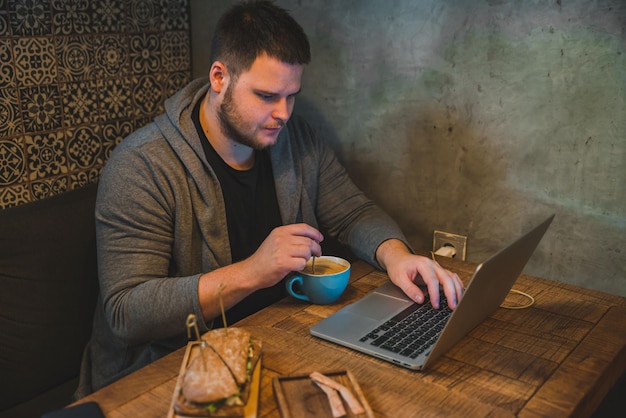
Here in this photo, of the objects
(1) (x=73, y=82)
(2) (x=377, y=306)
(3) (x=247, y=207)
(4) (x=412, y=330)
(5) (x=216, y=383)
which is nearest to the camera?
(5) (x=216, y=383)

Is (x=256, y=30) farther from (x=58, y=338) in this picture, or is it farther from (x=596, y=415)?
(x=596, y=415)

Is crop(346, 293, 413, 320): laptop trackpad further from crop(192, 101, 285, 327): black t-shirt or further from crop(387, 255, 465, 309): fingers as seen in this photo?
crop(192, 101, 285, 327): black t-shirt

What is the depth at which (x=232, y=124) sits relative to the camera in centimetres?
151

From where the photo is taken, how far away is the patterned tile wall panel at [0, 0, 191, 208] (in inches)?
64.4

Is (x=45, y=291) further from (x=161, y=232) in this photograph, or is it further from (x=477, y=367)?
(x=477, y=367)

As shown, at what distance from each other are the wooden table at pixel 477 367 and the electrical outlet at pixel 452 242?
453mm

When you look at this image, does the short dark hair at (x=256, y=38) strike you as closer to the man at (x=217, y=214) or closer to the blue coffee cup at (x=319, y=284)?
the man at (x=217, y=214)

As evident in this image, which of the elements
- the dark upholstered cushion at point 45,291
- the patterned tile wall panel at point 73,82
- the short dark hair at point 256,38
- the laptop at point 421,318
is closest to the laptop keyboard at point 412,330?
the laptop at point 421,318

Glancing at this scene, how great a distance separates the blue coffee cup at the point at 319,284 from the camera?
130 centimetres

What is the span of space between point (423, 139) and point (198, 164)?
672 mm

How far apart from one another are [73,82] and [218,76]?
504 mm

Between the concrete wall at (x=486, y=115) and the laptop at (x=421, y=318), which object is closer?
the laptop at (x=421, y=318)

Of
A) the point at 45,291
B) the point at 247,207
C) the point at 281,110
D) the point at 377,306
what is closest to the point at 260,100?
the point at 281,110

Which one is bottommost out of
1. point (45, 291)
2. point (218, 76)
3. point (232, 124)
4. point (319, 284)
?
point (45, 291)
